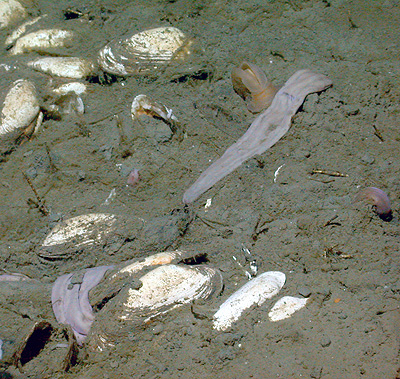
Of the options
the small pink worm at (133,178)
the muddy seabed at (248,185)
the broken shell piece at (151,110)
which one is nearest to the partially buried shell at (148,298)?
the muddy seabed at (248,185)

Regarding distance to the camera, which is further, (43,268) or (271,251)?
(43,268)

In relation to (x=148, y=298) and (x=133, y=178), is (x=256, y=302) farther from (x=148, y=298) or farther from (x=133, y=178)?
(x=133, y=178)

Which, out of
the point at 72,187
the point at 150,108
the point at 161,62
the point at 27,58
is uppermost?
the point at 27,58

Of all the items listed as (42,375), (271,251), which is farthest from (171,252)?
(42,375)

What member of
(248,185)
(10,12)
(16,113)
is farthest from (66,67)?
(248,185)

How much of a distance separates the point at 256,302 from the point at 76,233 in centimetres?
130

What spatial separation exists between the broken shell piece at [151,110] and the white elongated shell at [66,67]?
0.63 metres

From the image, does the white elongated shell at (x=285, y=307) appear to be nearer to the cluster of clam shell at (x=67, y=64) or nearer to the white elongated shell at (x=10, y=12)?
the cluster of clam shell at (x=67, y=64)

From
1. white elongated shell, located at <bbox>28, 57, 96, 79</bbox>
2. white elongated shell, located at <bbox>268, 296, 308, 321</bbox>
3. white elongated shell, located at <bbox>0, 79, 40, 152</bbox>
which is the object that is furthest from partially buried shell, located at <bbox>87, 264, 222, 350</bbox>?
white elongated shell, located at <bbox>28, 57, 96, 79</bbox>

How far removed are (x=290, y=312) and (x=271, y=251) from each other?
1.45 ft

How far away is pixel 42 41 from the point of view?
3.61 meters

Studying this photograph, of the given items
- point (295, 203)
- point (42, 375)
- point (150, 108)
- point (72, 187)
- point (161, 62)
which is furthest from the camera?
point (161, 62)

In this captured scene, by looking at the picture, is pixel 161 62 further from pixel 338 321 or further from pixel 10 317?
pixel 338 321

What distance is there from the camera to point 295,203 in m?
2.54
